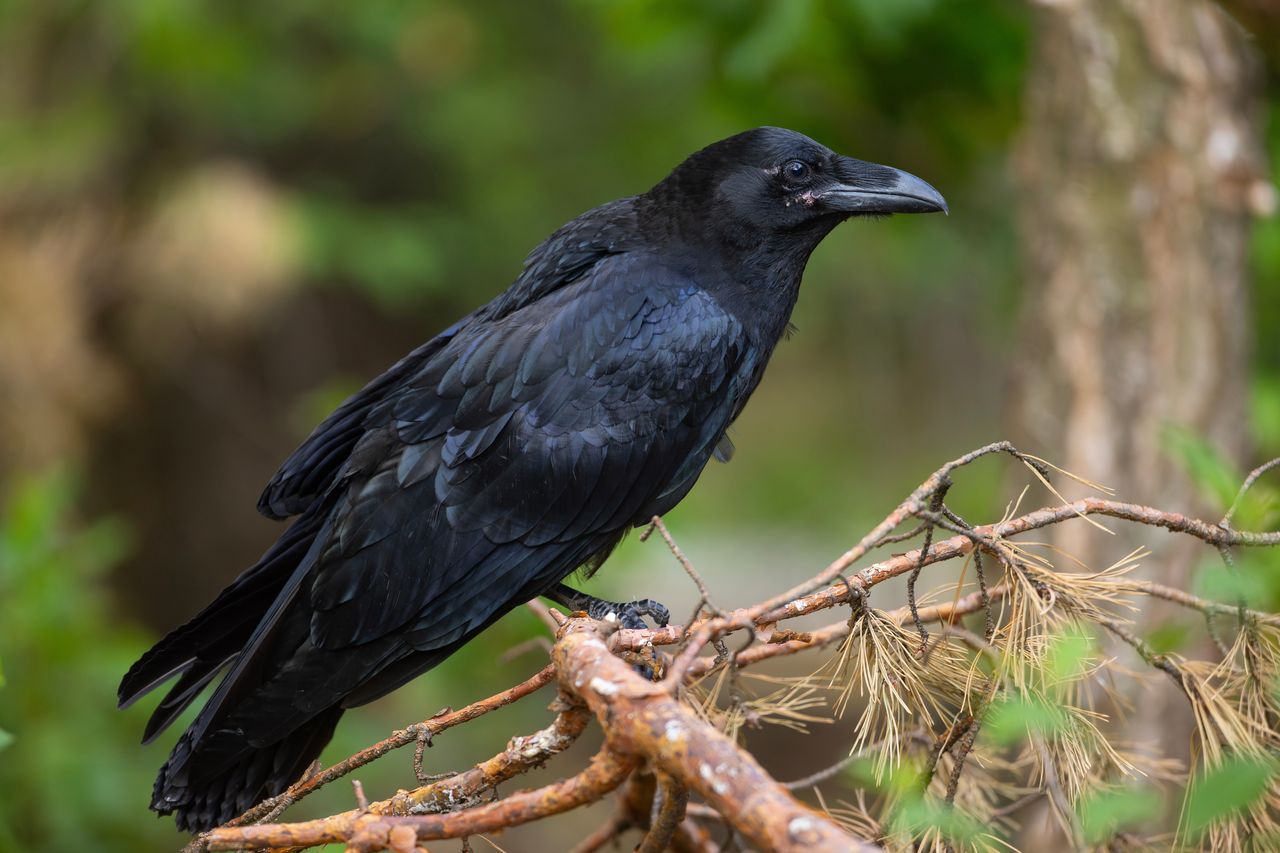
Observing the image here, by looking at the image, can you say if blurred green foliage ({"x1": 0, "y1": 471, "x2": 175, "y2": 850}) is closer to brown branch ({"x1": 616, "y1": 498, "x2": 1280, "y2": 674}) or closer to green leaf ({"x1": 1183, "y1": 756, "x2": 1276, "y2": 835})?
brown branch ({"x1": 616, "y1": 498, "x2": 1280, "y2": 674})

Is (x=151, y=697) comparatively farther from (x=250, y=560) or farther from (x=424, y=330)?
(x=424, y=330)

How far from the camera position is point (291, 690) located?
106 inches

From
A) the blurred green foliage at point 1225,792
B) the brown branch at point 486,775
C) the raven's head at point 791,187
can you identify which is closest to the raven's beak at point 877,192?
the raven's head at point 791,187

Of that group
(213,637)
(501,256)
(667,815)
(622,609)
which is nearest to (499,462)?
(622,609)

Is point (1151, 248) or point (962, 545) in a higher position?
point (1151, 248)

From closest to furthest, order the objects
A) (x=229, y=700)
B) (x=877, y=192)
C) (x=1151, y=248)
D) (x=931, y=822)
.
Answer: (x=931, y=822), (x=229, y=700), (x=877, y=192), (x=1151, y=248)

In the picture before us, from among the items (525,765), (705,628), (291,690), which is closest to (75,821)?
(291,690)

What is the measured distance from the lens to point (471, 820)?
1766 mm

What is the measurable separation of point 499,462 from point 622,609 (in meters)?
0.48

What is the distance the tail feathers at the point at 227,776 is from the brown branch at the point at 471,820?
31.9 inches

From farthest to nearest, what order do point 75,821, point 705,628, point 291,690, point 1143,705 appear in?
point 1143,705 < point 75,821 < point 291,690 < point 705,628

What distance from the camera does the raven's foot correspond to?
2863mm

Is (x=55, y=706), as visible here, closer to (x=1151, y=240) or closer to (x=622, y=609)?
(x=622, y=609)

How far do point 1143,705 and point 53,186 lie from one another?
5.32m
